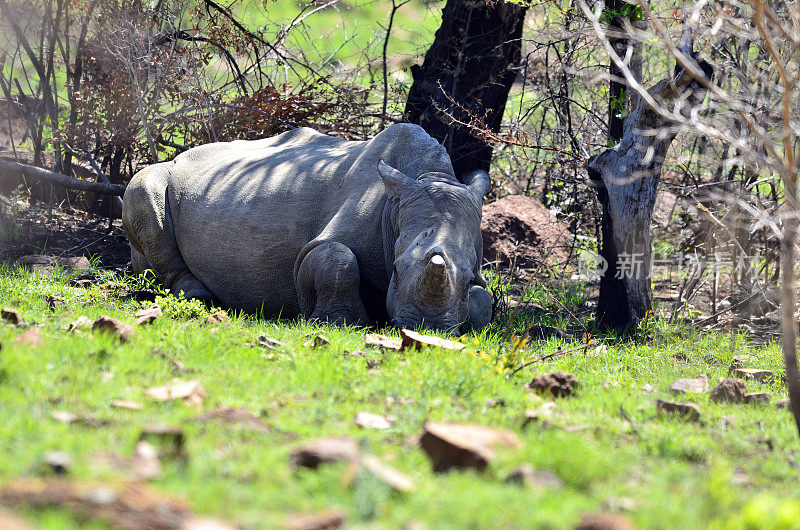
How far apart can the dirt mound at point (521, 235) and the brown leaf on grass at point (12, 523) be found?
7371 mm

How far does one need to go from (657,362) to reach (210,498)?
178 inches

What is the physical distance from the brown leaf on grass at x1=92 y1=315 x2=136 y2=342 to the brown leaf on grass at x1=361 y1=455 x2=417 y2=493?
2453mm

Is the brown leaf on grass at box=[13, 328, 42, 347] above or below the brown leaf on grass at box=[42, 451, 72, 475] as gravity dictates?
above

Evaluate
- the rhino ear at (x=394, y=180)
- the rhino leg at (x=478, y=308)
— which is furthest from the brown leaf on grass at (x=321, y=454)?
the rhino ear at (x=394, y=180)

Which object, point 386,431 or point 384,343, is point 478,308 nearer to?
point 384,343

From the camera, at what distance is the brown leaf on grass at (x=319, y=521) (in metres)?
2.79

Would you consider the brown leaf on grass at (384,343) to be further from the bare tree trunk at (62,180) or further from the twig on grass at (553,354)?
the bare tree trunk at (62,180)

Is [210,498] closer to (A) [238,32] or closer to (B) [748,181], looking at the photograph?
(B) [748,181]

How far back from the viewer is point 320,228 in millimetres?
8164

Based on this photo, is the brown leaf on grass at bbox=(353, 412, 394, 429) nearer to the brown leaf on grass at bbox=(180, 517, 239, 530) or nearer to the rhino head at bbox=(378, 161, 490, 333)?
the brown leaf on grass at bbox=(180, 517, 239, 530)

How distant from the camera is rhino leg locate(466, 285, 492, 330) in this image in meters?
7.09

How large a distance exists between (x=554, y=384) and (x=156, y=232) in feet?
16.9

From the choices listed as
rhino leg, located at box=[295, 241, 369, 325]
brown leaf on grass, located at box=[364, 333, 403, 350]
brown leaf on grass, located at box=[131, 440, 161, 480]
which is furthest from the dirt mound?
brown leaf on grass, located at box=[131, 440, 161, 480]

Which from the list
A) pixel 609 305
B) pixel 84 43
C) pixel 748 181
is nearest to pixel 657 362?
pixel 609 305
